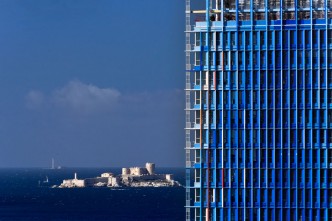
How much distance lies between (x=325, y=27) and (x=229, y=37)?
37.4 feet


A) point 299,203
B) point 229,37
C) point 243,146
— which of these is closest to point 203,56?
point 229,37

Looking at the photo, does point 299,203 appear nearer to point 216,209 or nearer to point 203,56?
point 216,209

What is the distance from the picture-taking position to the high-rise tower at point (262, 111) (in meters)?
127

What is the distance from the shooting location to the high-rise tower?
127375 mm

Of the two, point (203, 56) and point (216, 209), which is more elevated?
point (203, 56)

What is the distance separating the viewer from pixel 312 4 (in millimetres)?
128125

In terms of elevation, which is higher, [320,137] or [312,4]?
[312,4]

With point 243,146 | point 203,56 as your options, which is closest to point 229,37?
point 203,56

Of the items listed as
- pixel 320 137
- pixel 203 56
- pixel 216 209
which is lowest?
pixel 216 209

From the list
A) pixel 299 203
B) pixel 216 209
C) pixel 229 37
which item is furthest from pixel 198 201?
pixel 229 37

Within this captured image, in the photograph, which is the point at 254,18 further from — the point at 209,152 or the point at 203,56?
the point at 209,152

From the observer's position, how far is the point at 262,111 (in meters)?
129

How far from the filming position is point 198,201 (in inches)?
5108

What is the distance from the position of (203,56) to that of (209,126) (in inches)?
332
